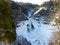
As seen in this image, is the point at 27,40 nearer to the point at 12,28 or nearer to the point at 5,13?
the point at 12,28

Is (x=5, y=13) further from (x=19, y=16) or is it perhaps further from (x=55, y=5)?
(x=55, y=5)

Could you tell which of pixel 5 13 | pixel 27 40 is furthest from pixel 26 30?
pixel 5 13

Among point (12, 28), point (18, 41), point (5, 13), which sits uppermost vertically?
point (5, 13)

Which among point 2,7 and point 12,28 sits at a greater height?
point 2,7

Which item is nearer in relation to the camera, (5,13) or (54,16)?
(5,13)
